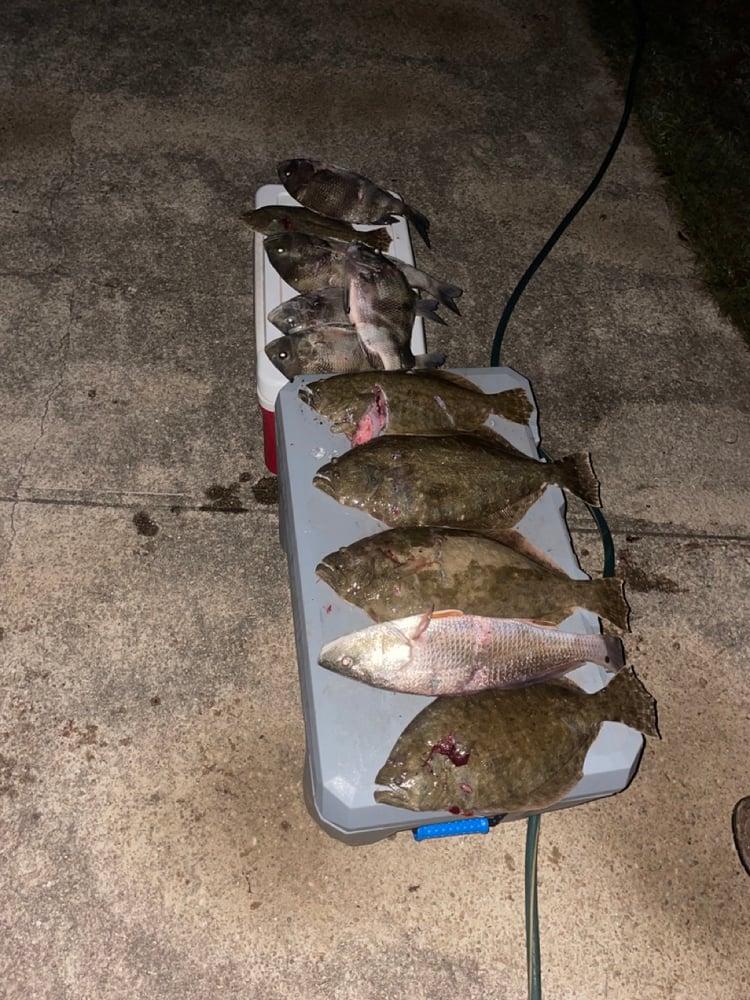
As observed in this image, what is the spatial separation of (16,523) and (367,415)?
1.57 meters

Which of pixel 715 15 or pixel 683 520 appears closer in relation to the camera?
pixel 683 520

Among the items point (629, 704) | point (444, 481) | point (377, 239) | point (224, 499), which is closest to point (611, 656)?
point (629, 704)

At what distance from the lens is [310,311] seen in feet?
9.11

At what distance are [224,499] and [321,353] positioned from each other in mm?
815

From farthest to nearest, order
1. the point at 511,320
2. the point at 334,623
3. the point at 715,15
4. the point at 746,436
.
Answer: the point at 715,15
the point at 511,320
the point at 746,436
the point at 334,623

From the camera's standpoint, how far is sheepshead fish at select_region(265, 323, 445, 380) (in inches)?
104

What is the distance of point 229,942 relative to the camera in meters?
2.28

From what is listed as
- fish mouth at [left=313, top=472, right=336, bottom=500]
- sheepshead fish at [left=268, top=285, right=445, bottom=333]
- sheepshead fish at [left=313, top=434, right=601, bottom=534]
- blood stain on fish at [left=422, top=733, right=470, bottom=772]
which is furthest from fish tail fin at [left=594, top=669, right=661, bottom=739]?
sheepshead fish at [left=268, top=285, right=445, bottom=333]

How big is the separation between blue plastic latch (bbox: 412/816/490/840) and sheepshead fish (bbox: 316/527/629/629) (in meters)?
0.55

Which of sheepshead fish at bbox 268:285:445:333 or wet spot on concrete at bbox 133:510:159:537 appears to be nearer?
sheepshead fish at bbox 268:285:445:333

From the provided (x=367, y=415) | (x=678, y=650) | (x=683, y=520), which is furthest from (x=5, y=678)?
(x=683, y=520)

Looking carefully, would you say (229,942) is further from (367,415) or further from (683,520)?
(683,520)

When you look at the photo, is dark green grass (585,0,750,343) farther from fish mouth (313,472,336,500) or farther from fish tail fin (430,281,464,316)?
fish mouth (313,472,336,500)

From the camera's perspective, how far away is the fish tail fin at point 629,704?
1.98 meters
